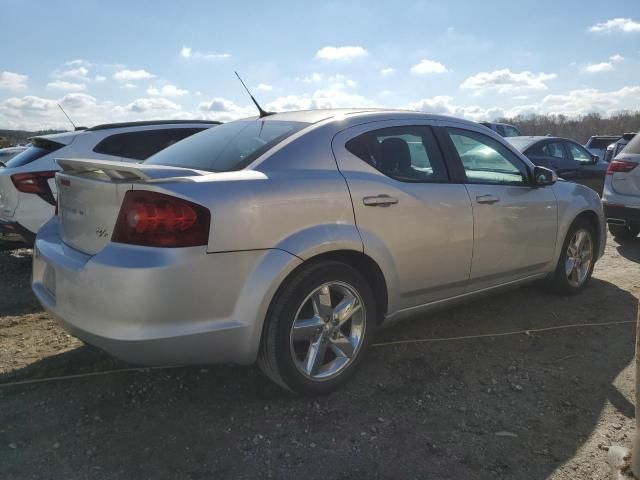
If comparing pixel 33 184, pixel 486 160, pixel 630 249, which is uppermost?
pixel 486 160

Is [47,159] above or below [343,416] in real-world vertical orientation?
above

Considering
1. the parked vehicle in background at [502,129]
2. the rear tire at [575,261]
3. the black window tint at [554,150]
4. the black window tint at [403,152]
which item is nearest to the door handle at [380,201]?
the black window tint at [403,152]

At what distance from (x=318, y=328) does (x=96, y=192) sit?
1378mm

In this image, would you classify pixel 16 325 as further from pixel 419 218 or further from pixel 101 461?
pixel 419 218

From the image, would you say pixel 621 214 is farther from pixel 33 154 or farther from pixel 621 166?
pixel 33 154

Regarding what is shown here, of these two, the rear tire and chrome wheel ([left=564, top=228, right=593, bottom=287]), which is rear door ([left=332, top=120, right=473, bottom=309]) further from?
chrome wheel ([left=564, top=228, right=593, bottom=287])

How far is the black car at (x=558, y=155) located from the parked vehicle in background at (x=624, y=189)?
3581mm

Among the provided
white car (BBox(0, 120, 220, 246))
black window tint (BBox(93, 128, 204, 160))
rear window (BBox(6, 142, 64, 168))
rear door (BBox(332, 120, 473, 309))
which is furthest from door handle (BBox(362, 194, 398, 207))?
rear window (BBox(6, 142, 64, 168))

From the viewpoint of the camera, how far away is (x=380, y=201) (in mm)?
3125

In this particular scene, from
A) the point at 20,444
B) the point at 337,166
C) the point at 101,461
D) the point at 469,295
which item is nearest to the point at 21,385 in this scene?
the point at 20,444

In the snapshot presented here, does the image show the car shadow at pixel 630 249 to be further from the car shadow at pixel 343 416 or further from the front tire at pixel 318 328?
the front tire at pixel 318 328

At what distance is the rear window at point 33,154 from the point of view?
5.39 metres

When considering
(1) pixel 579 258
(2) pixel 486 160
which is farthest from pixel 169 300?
(1) pixel 579 258

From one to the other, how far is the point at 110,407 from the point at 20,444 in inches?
18.2
